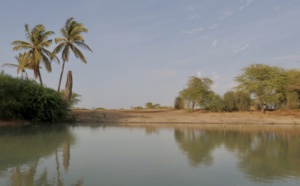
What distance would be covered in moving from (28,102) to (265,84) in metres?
33.6

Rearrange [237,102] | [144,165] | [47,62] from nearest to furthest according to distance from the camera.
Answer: [144,165] → [47,62] → [237,102]

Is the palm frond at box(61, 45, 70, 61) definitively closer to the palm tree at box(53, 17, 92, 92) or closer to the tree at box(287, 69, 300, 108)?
the palm tree at box(53, 17, 92, 92)

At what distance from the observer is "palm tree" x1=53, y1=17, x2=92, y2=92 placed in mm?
35344

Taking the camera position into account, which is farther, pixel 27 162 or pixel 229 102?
pixel 229 102

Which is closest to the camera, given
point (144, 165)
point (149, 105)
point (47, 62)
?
point (144, 165)

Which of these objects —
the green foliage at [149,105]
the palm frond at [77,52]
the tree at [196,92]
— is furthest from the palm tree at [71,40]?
the green foliage at [149,105]

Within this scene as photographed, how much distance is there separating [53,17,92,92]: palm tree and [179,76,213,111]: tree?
694 inches

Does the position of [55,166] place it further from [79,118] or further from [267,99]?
[267,99]

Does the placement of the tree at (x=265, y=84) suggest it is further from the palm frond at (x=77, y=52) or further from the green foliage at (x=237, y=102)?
the palm frond at (x=77, y=52)

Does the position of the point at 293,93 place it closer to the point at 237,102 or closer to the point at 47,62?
the point at 237,102

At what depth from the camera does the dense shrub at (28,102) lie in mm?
27116

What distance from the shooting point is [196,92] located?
43.1 m

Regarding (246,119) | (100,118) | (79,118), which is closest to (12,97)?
(79,118)

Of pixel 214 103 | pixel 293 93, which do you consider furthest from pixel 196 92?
pixel 293 93
